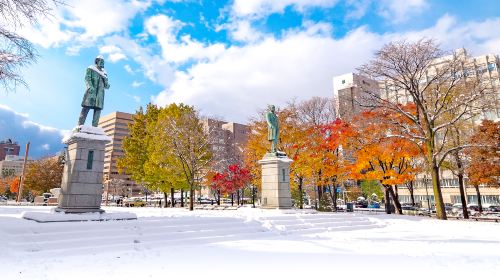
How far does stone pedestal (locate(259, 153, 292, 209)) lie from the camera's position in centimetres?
1816

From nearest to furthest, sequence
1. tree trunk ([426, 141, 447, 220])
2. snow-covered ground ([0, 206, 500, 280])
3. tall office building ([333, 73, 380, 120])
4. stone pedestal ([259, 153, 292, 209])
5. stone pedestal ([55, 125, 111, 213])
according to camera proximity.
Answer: snow-covered ground ([0, 206, 500, 280])
stone pedestal ([55, 125, 111, 213])
stone pedestal ([259, 153, 292, 209])
tree trunk ([426, 141, 447, 220])
tall office building ([333, 73, 380, 120])

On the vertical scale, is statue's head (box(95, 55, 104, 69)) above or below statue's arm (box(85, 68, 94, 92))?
above

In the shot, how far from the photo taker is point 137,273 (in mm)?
6043

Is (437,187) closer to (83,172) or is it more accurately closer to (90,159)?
(90,159)

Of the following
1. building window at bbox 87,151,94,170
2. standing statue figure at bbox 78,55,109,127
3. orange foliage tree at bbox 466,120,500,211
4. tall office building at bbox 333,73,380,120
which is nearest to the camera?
building window at bbox 87,151,94,170

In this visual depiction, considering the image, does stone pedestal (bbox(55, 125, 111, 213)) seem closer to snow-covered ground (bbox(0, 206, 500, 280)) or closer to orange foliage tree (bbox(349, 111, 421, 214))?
snow-covered ground (bbox(0, 206, 500, 280))

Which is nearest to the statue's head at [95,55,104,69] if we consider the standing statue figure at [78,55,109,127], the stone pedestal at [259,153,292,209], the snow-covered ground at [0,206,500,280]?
the standing statue figure at [78,55,109,127]

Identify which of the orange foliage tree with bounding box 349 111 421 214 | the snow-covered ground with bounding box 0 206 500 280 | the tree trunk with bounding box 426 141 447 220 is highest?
the orange foliage tree with bounding box 349 111 421 214

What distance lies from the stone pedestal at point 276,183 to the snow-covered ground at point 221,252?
548 centimetres

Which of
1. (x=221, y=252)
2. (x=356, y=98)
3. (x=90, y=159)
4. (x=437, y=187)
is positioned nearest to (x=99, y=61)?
(x=90, y=159)

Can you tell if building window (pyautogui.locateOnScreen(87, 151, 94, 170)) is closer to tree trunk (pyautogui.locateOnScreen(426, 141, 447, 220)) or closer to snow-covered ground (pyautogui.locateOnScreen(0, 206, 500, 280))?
snow-covered ground (pyautogui.locateOnScreen(0, 206, 500, 280))

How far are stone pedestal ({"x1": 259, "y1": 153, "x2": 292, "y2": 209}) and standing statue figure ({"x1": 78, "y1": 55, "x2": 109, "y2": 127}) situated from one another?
10062 mm

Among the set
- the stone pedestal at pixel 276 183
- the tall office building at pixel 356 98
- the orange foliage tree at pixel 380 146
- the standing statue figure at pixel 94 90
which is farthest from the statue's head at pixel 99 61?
the orange foliage tree at pixel 380 146

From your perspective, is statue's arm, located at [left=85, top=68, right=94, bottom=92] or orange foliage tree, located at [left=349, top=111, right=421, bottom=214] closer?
statue's arm, located at [left=85, top=68, right=94, bottom=92]
